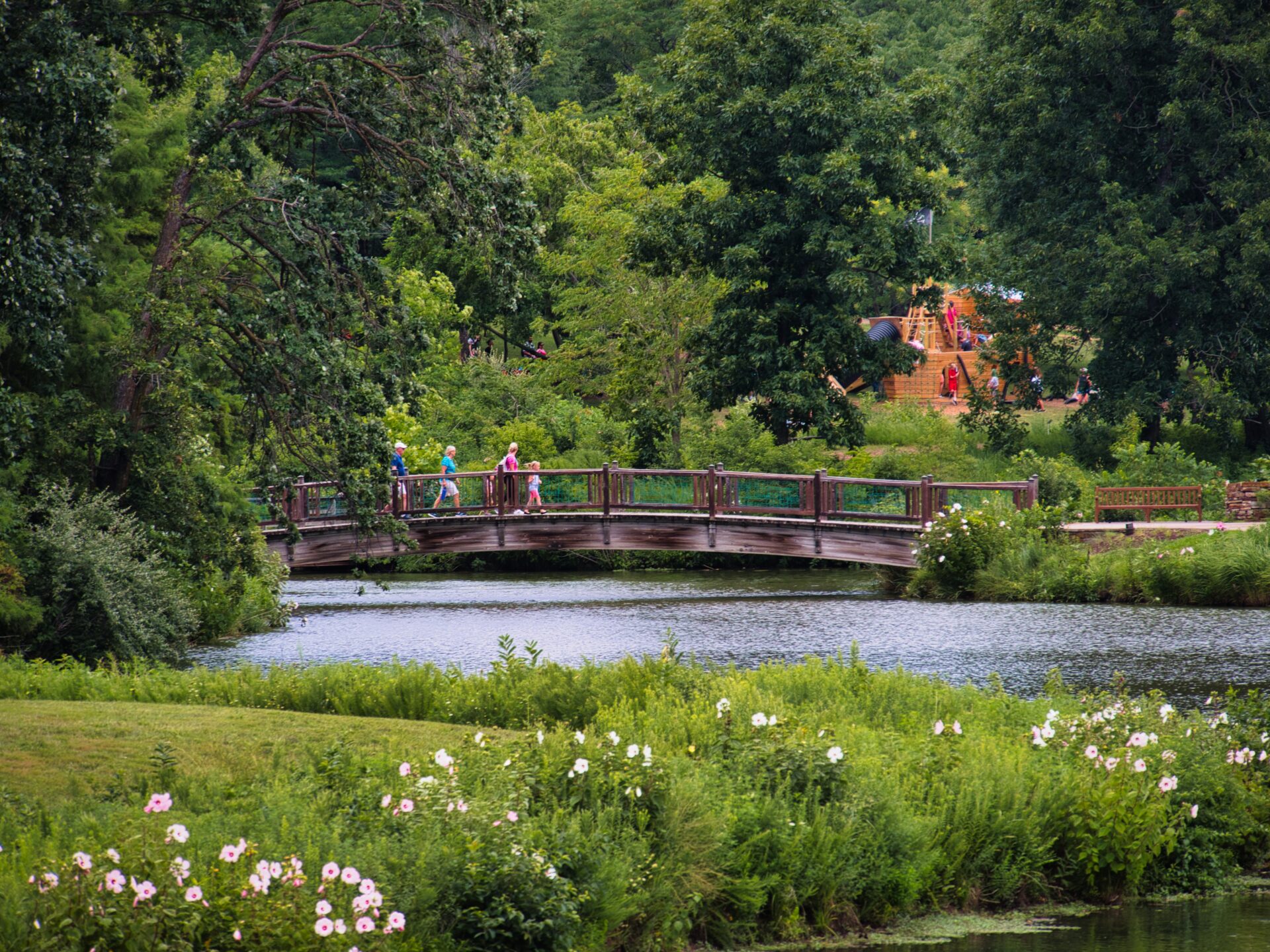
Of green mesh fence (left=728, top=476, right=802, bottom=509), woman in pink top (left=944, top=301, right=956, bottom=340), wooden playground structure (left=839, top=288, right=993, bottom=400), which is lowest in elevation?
green mesh fence (left=728, top=476, right=802, bottom=509)

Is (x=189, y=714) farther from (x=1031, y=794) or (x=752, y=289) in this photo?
(x=752, y=289)

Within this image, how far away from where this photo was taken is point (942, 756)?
9.62 meters

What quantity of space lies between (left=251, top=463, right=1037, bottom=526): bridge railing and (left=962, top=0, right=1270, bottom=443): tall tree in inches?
442

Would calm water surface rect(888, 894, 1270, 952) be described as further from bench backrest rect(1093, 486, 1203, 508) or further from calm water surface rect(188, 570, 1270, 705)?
bench backrest rect(1093, 486, 1203, 508)

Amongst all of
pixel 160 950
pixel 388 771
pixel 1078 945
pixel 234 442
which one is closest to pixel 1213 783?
pixel 1078 945

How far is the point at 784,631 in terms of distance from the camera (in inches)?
826

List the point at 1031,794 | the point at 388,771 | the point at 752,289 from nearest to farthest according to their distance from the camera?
the point at 388,771
the point at 1031,794
the point at 752,289

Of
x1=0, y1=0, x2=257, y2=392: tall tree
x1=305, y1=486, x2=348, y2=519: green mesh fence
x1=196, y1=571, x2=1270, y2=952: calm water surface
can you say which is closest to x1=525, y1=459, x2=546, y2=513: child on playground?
x1=196, y1=571, x2=1270, y2=952: calm water surface

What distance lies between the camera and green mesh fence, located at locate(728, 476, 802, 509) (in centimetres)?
2827

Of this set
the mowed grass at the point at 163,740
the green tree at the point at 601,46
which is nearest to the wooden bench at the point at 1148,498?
the mowed grass at the point at 163,740

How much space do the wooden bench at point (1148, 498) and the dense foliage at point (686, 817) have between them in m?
17.3

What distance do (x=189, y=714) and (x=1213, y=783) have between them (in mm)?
7518

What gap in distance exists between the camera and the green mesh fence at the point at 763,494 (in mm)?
28266

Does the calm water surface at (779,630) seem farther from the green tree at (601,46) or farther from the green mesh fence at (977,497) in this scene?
the green tree at (601,46)
